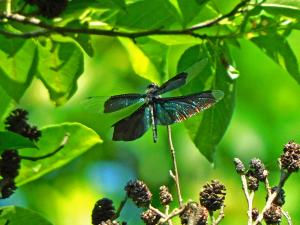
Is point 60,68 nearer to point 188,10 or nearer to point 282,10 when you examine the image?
point 188,10

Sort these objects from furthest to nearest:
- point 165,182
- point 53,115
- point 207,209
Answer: point 165,182 < point 53,115 < point 207,209

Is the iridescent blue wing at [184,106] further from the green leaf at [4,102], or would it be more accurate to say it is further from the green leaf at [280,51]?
the green leaf at [4,102]

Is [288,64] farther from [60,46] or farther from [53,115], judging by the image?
[53,115]

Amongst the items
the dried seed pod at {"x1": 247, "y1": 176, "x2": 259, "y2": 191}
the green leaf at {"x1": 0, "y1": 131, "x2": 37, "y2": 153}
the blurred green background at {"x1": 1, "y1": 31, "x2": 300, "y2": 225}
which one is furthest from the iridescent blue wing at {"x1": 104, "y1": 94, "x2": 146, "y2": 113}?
the blurred green background at {"x1": 1, "y1": 31, "x2": 300, "y2": 225}

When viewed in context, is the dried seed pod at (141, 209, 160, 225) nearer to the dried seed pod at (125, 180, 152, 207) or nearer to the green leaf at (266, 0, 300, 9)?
the dried seed pod at (125, 180, 152, 207)

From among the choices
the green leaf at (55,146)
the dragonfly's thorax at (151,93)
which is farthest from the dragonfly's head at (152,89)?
the green leaf at (55,146)

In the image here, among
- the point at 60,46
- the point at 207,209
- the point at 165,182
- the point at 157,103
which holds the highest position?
the point at 60,46

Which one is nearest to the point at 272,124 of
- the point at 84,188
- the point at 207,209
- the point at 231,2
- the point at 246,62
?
the point at 246,62
